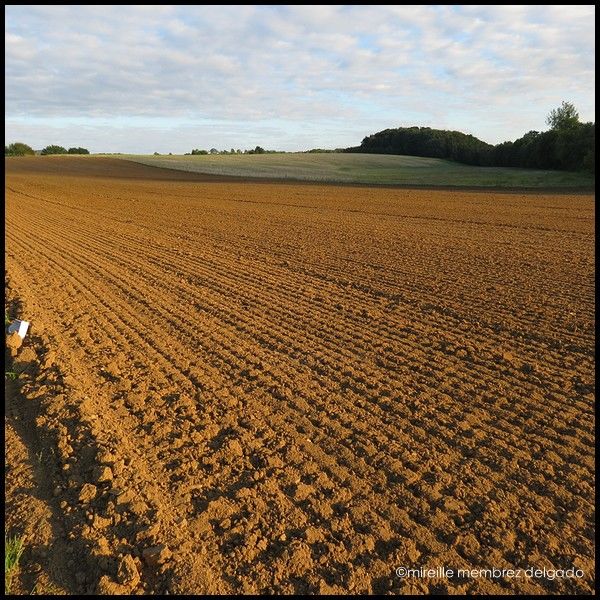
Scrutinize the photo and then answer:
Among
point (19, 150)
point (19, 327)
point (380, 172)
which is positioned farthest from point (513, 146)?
point (19, 150)

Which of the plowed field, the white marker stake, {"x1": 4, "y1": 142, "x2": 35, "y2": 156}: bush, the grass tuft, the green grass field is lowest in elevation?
the grass tuft

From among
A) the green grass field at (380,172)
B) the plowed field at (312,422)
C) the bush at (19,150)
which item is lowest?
the plowed field at (312,422)

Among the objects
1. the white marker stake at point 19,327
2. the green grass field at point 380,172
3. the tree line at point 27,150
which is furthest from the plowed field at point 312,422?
the tree line at point 27,150

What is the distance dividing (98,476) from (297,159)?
6712 centimetres

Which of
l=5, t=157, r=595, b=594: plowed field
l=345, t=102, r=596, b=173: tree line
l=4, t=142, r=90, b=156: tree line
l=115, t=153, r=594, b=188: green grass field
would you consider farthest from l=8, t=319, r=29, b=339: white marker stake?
l=4, t=142, r=90, b=156: tree line

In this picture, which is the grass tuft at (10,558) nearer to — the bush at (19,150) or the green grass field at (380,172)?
the green grass field at (380,172)

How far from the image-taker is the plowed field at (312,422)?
3367 mm

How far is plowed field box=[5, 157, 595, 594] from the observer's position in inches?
133

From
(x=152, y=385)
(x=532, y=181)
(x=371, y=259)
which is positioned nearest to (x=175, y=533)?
(x=152, y=385)

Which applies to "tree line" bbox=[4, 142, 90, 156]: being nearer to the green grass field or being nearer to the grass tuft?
the green grass field

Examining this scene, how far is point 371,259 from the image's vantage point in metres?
11.5

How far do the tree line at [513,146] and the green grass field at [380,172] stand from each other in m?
2.08

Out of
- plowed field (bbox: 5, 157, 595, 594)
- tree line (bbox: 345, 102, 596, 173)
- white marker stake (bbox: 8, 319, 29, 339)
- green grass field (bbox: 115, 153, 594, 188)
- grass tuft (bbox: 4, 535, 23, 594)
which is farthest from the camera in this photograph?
tree line (bbox: 345, 102, 596, 173)

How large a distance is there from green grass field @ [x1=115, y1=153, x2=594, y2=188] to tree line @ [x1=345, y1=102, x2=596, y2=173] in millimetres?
2083
